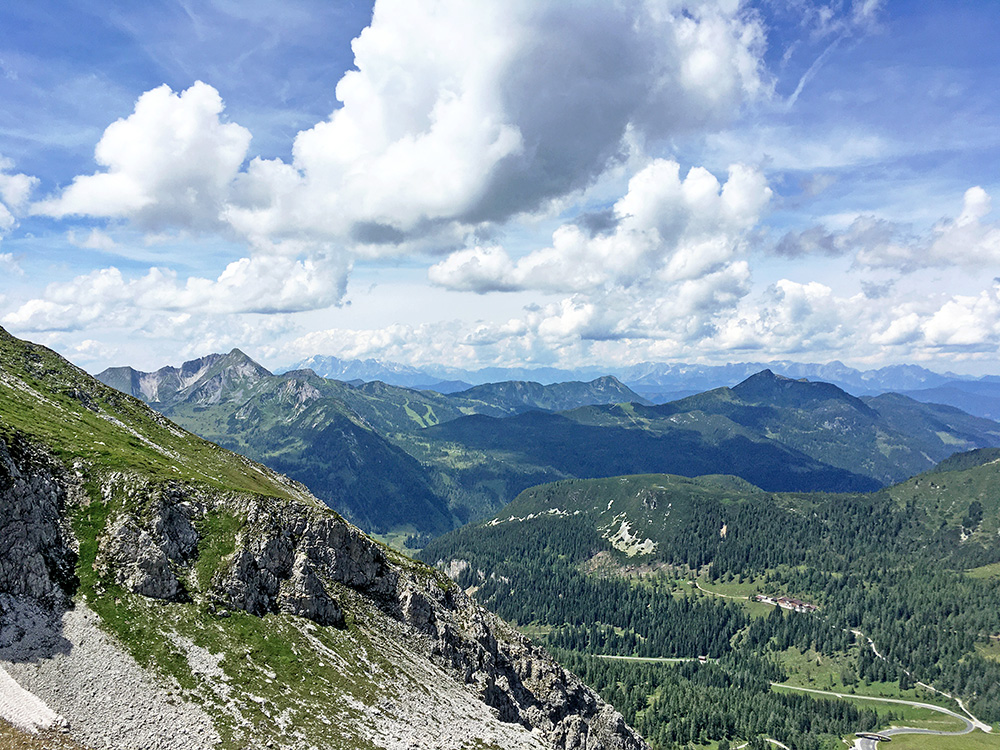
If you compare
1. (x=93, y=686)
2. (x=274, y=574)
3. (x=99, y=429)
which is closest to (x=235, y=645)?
(x=274, y=574)

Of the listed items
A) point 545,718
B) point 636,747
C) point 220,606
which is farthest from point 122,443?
point 636,747

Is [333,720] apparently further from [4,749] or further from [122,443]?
[122,443]

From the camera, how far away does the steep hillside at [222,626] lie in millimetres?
68688

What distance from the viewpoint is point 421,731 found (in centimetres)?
8650

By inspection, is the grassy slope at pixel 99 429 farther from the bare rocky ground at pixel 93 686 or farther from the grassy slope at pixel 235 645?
the bare rocky ground at pixel 93 686

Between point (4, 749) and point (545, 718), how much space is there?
95.3 m

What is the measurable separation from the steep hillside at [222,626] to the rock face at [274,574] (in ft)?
0.95

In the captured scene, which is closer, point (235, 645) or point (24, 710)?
point (24, 710)

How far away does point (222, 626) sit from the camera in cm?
8419

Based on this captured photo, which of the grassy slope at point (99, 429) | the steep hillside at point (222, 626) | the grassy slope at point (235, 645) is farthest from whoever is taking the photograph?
the grassy slope at point (99, 429)

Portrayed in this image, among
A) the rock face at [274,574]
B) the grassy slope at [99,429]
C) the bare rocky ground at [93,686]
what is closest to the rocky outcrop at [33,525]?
the rock face at [274,574]

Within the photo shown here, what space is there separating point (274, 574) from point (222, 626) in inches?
573

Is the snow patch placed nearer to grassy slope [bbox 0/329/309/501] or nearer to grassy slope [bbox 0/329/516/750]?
grassy slope [bbox 0/329/516/750]

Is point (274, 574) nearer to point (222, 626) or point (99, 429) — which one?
point (222, 626)
